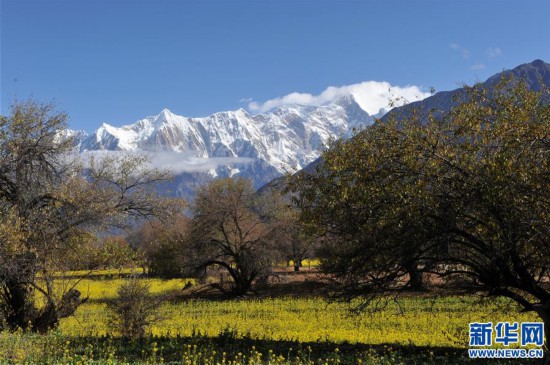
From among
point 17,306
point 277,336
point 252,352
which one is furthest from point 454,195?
point 17,306

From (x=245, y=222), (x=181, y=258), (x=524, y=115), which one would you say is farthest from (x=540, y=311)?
(x=181, y=258)

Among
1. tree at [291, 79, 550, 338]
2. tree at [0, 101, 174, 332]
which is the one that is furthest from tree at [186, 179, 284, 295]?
tree at [291, 79, 550, 338]

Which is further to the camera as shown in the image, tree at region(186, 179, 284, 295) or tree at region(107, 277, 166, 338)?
tree at region(186, 179, 284, 295)

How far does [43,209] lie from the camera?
17797 millimetres

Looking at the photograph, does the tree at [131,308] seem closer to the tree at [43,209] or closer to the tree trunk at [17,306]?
the tree at [43,209]

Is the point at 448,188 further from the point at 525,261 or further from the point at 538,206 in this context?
the point at 525,261

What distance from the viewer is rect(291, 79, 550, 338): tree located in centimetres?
896

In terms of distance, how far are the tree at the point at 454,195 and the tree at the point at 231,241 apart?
88.4 feet

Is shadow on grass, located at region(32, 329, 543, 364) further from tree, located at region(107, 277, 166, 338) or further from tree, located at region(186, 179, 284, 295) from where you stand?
tree, located at region(186, 179, 284, 295)

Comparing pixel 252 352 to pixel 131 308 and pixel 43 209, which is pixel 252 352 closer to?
pixel 131 308

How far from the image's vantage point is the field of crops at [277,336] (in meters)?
11.3

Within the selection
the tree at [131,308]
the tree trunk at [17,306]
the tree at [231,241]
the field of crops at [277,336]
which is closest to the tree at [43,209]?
the tree trunk at [17,306]

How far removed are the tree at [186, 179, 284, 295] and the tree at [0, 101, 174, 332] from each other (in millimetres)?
18356

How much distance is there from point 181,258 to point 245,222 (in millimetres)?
6976
